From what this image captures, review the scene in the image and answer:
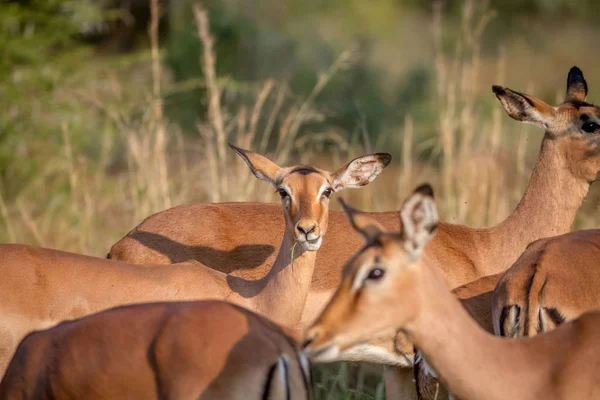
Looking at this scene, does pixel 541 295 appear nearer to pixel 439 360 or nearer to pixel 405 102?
pixel 439 360

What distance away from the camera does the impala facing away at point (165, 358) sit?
355 centimetres

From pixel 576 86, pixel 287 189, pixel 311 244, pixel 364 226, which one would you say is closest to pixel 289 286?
pixel 311 244

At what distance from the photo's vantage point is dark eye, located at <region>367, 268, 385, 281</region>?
3.62 meters

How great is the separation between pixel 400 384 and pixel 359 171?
1.30 metres

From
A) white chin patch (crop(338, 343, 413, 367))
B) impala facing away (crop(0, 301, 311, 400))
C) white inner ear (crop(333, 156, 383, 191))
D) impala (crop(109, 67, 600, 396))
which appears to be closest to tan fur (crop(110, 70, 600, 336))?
impala (crop(109, 67, 600, 396))

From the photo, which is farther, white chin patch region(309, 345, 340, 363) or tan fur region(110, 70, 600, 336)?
tan fur region(110, 70, 600, 336)

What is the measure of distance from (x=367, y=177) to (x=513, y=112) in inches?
41.9

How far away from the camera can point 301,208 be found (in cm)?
551

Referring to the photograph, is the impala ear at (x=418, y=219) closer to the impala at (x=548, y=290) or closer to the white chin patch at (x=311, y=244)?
the impala at (x=548, y=290)

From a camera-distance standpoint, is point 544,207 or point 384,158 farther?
point 544,207

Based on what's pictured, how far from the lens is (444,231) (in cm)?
655

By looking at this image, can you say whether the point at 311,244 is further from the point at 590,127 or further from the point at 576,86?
the point at 576,86

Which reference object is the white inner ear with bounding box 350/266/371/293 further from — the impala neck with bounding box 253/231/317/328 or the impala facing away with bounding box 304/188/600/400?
the impala neck with bounding box 253/231/317/328

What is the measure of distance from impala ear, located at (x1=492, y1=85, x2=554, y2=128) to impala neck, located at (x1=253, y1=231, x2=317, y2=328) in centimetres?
176
